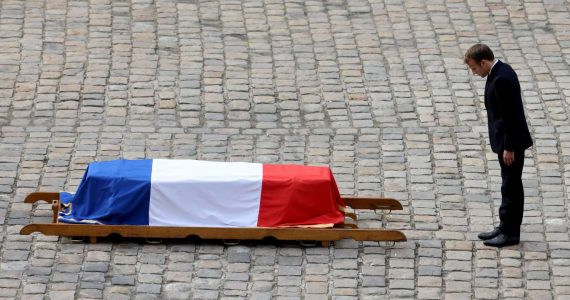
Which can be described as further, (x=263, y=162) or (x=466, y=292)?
(x=263, y=162)

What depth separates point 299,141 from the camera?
40.5 feet

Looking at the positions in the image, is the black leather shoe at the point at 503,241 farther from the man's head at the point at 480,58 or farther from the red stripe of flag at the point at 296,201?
the man's head at the point at 480,58

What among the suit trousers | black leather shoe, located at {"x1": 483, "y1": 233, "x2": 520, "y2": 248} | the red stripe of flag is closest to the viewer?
the suit trousers

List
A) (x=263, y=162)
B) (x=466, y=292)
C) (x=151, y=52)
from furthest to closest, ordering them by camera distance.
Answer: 1. (x=151, y=52)
2. (x=263, y=162)
3. (x=466, y=292)

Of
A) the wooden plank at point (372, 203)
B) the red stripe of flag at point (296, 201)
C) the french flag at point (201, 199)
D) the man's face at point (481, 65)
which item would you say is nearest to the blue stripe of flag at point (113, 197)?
the french flag at point (201, 199)

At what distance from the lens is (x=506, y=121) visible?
32.9ft

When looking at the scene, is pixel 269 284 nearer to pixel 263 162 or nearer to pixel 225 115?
pixel 263 162

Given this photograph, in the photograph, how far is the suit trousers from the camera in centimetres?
1021

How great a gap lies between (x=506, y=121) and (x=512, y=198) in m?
0.70

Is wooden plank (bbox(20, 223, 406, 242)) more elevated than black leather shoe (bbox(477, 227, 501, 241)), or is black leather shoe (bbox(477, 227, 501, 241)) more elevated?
black leather shoe (bbox(477, 227, 501, 241))

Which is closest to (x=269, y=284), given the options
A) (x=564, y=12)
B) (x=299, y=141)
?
(x=299, y=141)

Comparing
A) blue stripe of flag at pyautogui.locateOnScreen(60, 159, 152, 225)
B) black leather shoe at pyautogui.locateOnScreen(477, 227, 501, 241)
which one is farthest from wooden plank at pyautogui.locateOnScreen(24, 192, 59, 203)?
black leather shoe at pyautogui.locateOnScreen(477, 227, 501, 241)

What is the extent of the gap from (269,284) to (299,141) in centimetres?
274

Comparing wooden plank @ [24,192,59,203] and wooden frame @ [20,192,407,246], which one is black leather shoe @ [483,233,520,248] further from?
wooden plank @ [24,192,59,203]
